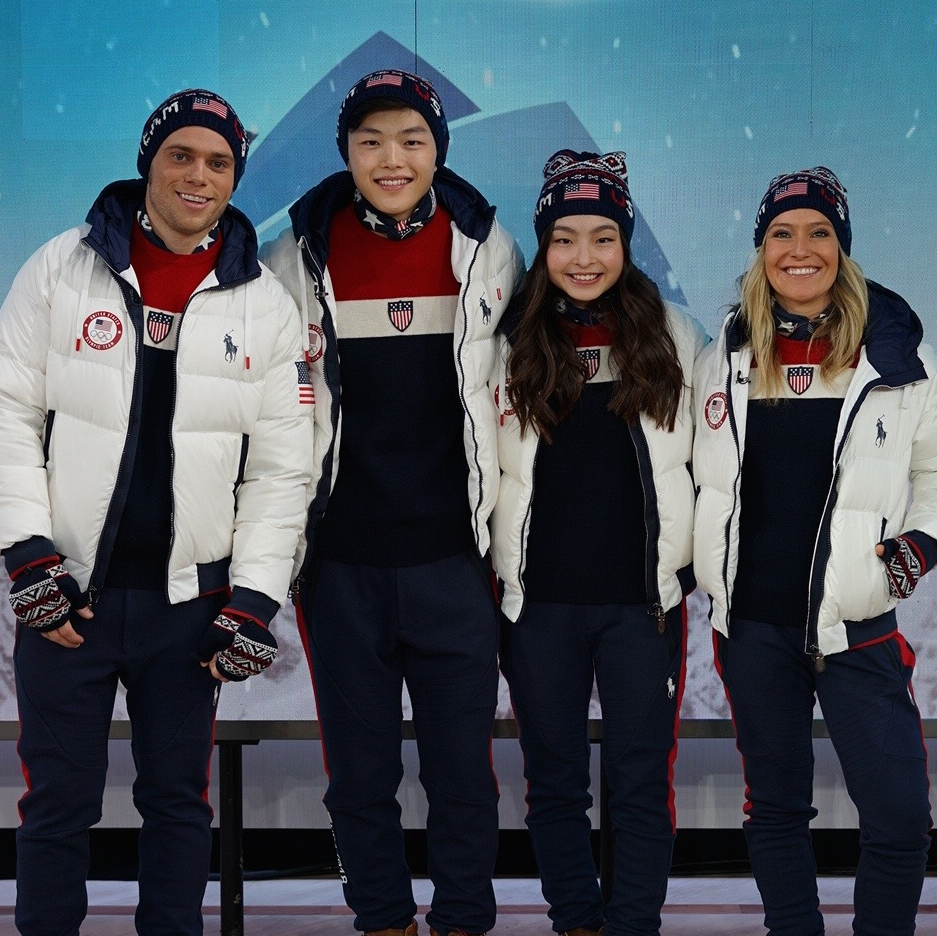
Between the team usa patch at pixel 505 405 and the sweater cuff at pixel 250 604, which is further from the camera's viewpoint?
the team usa patch at pixel 505 405

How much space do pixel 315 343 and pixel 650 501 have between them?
2.48ft

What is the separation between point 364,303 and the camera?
2459mm

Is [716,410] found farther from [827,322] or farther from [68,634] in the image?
[68,634]

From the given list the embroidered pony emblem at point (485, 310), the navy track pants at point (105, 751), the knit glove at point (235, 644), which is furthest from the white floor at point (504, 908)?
the embroidered pony emblem at point (485, 310)

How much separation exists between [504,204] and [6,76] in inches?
52.0

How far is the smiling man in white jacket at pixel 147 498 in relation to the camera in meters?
2.20

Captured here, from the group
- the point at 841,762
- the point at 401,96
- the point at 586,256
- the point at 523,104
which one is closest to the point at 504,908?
the point at 841,762

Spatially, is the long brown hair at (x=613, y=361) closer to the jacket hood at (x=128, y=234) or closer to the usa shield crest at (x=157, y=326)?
the jacket hood at (x=128, y=234)

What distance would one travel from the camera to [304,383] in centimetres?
238

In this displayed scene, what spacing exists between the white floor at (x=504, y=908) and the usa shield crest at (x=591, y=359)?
4.28 feet

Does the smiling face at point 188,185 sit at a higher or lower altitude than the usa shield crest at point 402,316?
higher

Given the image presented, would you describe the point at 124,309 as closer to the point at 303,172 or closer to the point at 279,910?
the point at 303,172

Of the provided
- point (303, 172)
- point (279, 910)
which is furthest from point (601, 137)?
point (279, 910)

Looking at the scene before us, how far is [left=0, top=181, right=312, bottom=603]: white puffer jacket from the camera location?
2.19 metres
